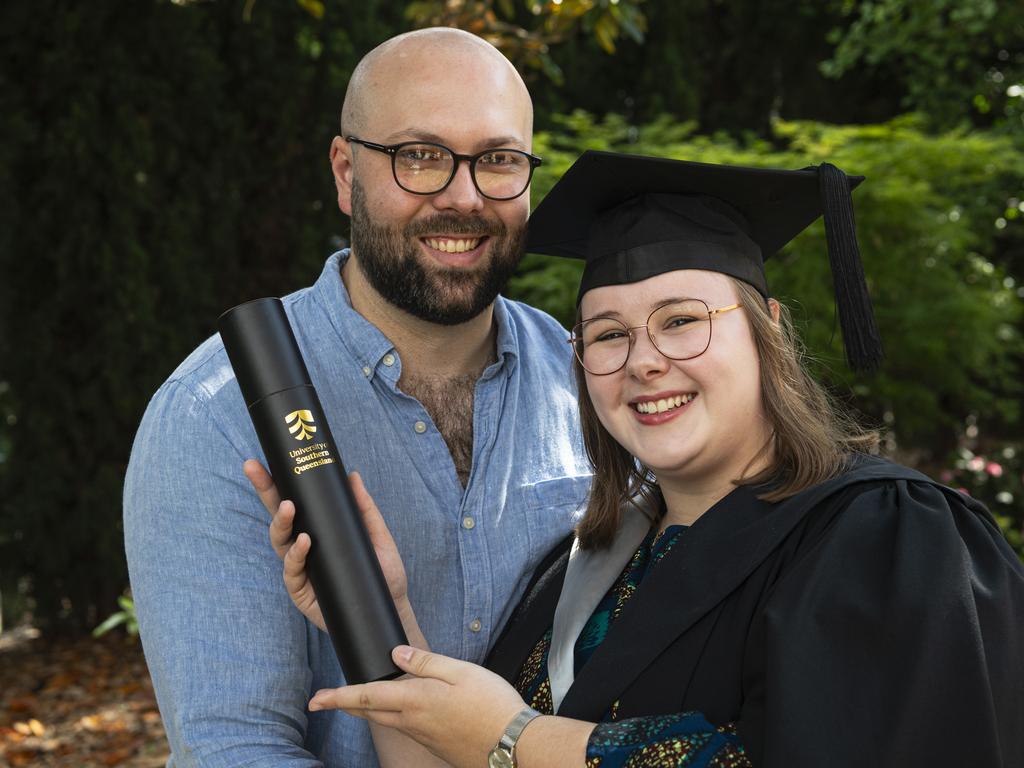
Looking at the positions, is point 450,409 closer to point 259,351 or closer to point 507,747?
point 259,351

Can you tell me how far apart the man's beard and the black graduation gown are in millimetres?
805

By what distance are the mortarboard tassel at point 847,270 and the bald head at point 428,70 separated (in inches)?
31.7

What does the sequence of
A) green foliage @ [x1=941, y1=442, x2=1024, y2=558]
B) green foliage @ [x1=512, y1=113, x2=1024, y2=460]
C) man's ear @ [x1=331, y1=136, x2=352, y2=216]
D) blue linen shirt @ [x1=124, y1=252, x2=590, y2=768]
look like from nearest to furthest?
blue linen shirt @ [x1=124, y1=252, x2=590, y2=768], man's ear @ [x1=331, y1=136, x2=352, y2=216], green foliage @ [x1=512, y1=113, x2=1024, y2=460], green foliage @ [x1=941, y1=442, x2=1024, y2=558]

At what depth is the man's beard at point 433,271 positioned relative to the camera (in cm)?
247

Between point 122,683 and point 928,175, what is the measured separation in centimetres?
571

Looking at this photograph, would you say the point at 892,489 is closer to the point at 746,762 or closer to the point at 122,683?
the point at 746,762

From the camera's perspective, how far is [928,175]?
7.05 m

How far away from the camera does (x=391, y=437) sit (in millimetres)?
2416

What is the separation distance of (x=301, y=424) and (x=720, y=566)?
76 centimetres

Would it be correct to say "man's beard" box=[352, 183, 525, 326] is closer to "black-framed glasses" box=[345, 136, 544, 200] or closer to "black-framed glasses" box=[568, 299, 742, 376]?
"black-framed glasses" box=[345, 136, 544, 200]

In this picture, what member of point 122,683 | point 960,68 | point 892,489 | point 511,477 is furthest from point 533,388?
point 960,68

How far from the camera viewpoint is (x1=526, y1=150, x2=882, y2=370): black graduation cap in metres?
2.05

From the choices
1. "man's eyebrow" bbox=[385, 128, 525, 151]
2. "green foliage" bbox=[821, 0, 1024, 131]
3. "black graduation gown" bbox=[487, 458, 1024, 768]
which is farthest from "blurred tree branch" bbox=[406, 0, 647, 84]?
"green foliage" bbox=[821, 0, 1024, 131]

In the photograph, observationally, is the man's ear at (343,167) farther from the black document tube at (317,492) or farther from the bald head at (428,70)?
the black document tube at (317,492)
